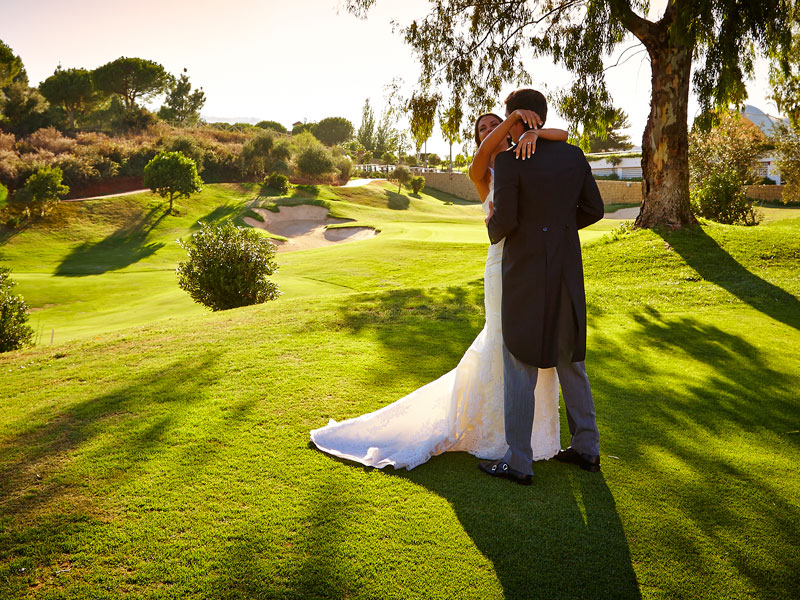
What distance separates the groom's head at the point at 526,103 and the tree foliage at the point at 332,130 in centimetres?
9606

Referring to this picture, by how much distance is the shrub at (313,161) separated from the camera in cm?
4900

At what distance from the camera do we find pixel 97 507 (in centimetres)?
314

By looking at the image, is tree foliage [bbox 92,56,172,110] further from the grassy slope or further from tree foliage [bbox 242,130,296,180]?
the grassy slope

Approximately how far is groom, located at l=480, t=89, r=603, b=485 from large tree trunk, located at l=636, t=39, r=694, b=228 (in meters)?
11.0

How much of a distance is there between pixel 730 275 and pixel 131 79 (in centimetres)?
7206

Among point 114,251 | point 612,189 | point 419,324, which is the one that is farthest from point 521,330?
point 612,189

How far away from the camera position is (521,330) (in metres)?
3.31

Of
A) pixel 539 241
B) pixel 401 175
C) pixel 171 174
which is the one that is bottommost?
pixel 539 241

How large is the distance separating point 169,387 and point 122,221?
3067 centimetres

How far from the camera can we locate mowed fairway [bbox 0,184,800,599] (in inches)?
102

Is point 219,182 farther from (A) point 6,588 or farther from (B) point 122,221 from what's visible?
(A) point 6,588

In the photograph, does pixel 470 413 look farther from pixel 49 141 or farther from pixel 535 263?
pixel 49 141

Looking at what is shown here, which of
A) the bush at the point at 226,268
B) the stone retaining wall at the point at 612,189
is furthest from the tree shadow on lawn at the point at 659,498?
the stone retaining wall at the point at 612,189

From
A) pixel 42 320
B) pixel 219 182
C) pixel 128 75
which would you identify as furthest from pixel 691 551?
pixel 128 75
